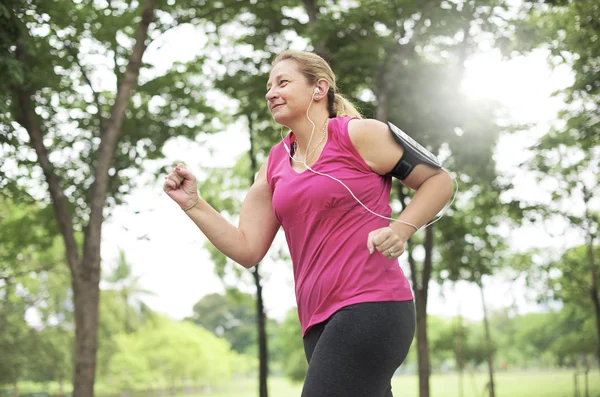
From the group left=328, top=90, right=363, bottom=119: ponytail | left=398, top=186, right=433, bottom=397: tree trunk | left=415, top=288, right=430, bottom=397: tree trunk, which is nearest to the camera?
left=328, top=90, right=363, bottom=119: ponytail

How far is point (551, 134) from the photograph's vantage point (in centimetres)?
1457

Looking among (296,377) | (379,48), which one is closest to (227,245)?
(379,48)

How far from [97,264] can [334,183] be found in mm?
9757

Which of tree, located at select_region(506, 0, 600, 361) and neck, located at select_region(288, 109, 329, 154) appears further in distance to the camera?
tree, located at select_region(506, 0, 600, 361)

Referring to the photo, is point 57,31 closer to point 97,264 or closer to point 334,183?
point 97,264

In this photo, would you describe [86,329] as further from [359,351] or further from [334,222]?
[359,351]

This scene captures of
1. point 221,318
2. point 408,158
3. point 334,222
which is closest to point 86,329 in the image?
point 334,222

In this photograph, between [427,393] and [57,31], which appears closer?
[57,31]

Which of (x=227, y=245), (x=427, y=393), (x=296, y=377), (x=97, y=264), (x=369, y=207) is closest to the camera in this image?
(x=369, y=207)

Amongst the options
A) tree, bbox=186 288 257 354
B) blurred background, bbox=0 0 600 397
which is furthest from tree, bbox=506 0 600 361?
tree, bbox=186 288 257 354

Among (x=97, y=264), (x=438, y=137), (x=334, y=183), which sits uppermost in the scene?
(x=438, y=137)

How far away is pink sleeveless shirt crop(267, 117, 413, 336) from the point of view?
7.34ft

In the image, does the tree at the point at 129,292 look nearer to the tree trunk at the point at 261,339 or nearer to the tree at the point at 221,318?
the tree at the point at 221,318

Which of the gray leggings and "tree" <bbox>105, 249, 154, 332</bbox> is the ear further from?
"tree" <bbox>105, 249, 154, 332</bbox>
